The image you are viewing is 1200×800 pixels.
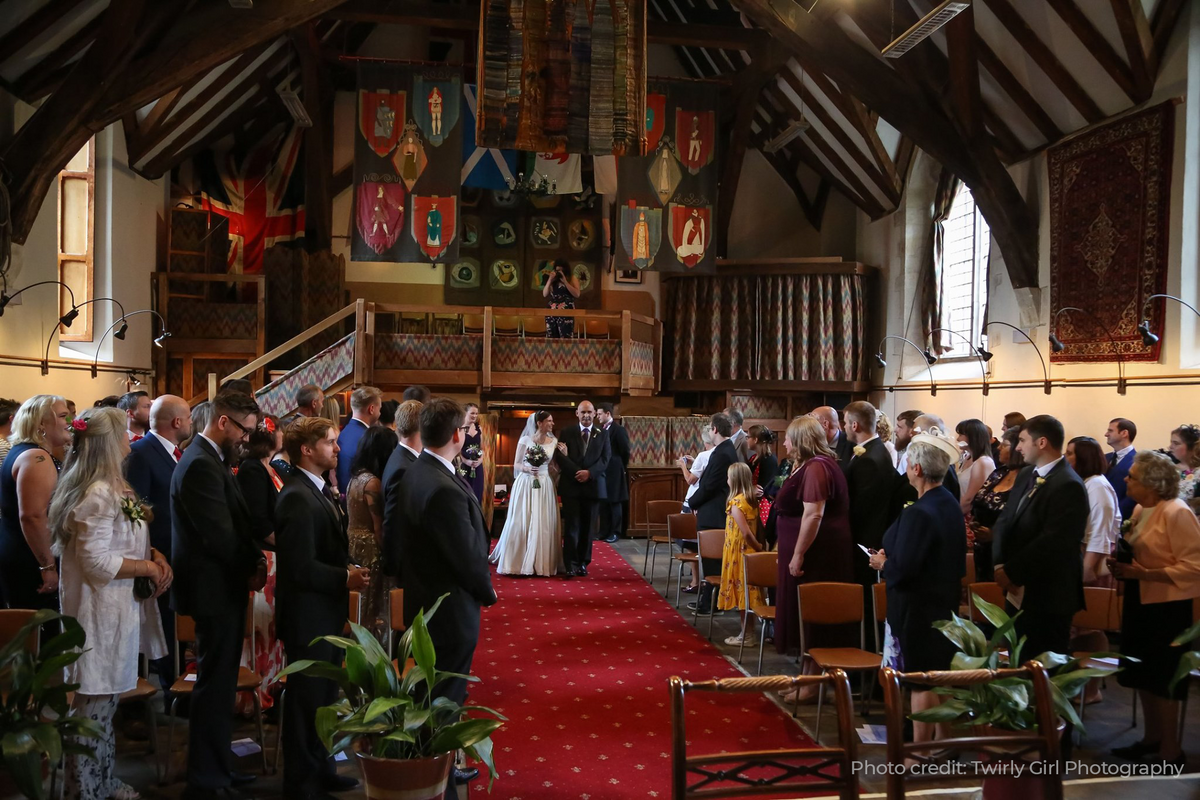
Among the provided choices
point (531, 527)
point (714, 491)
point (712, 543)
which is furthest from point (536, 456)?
point (712, 543)

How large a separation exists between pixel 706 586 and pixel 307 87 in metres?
9.30

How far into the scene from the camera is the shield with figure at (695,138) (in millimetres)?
11461

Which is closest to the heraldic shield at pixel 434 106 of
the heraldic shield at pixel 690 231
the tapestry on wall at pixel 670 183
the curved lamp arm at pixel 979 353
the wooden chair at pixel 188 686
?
the tapestry on wall at pixel 670 183

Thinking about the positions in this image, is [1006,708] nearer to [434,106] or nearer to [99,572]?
[99,572]

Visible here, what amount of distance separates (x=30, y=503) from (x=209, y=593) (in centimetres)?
116

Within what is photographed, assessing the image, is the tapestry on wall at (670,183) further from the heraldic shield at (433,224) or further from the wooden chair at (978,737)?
the wooden chair at (978,737)

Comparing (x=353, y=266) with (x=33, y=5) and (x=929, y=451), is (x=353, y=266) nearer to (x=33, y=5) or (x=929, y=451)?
(x=33, y=5)

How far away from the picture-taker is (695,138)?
11500 millimetres

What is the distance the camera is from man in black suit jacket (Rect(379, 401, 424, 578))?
394 centimetres

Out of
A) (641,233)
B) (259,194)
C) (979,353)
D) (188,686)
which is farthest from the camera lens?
(259,194)

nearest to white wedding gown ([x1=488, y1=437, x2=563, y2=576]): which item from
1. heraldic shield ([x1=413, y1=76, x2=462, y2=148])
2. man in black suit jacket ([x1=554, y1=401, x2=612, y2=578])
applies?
man in black suit jacket ([x1=554, y1=401, x2=612, y2=578])

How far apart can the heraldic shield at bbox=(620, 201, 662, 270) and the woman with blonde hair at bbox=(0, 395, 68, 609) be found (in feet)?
25.7

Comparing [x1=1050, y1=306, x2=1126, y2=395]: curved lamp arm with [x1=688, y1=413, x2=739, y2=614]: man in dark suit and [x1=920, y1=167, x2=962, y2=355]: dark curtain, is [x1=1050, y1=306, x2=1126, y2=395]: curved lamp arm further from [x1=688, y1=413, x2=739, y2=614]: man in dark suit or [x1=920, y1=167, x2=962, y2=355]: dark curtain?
[x1=688, y1=413, x2=739, y2=614]: man in dark suit

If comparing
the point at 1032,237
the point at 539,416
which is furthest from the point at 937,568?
the point at 1032,237
